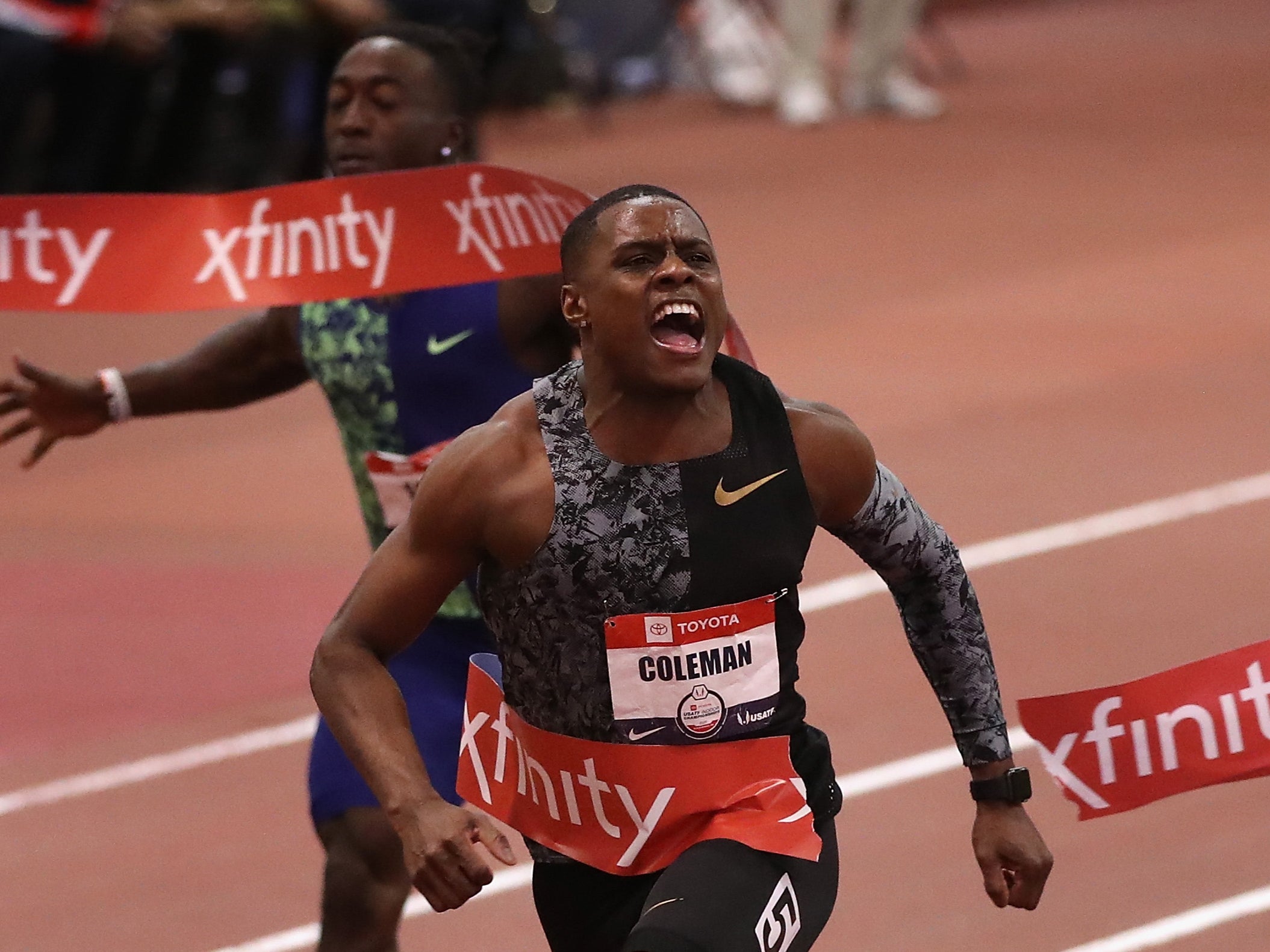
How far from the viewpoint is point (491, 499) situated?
11.3 feet

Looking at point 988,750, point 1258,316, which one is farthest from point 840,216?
point 988,750

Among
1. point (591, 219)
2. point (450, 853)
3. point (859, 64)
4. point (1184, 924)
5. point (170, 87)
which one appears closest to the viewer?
point (450, 853)

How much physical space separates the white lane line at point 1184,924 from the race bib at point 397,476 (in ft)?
6.44

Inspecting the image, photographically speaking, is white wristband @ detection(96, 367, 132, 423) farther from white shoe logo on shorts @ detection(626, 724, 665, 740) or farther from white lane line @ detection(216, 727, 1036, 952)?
A: white shoe logo on shorts @ detection(626, 724, 665, 740)

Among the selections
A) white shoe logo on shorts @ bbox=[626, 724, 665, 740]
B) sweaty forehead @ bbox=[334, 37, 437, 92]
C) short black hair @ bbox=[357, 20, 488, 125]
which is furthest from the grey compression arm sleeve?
short black hair @ bbox=[357, 20, 488, 125]

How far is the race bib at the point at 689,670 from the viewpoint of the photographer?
341cm

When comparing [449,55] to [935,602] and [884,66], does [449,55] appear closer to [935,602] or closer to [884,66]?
[935,602]

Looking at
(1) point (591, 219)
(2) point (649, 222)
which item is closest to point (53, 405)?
(1) point (591, 219)

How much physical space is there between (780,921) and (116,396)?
229cm

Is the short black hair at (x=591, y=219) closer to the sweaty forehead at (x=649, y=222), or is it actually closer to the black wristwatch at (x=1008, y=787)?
the sweaty forehead at (x=649, y=222)

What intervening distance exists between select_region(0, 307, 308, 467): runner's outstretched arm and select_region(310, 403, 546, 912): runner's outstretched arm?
4.85 feet

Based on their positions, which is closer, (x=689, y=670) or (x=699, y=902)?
(x=699, y=902)

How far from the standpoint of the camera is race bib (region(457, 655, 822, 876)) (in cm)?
345

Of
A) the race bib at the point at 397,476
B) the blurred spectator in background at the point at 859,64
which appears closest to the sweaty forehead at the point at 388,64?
the race bib at the point at 397,476
